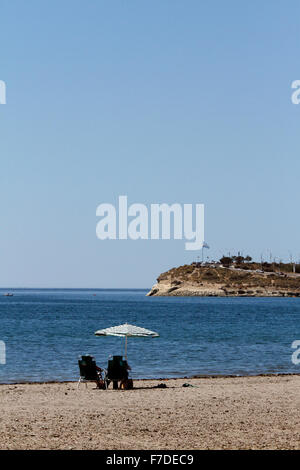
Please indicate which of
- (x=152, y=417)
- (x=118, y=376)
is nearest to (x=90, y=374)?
(x=118, y=376)

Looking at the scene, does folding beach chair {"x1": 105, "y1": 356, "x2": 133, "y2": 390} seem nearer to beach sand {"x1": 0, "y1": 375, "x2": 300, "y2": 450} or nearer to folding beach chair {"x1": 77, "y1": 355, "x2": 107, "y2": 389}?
folding beach chair {"x1": 77, "y1": 355, "x2": 107, "y2": 389}

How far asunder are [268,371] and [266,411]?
13.1m

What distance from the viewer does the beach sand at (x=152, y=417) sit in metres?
11.6

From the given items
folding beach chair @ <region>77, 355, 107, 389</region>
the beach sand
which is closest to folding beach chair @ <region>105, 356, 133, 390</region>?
folding beach chair @ <region>77, 355, 107, 389</region>

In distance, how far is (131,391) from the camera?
20.7 m

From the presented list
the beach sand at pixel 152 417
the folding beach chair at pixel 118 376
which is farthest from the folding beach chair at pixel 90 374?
the beach sand at pixel 152 417

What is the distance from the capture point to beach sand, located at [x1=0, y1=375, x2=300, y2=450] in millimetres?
11609

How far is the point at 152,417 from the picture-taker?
14.6 meters

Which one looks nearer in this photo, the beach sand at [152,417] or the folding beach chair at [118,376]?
the beach sand at [152,417]

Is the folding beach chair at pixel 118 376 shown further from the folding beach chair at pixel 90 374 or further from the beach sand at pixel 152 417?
the beach sand at pixel 152 417

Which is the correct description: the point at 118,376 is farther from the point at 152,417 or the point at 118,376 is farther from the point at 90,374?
the point at 152,417

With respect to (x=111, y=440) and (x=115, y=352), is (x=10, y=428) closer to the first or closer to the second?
(x=111, y=440)
